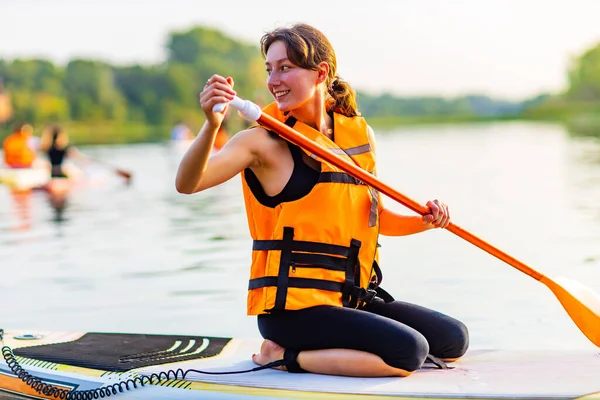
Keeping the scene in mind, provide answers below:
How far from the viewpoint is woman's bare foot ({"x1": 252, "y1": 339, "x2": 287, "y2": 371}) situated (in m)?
3.80

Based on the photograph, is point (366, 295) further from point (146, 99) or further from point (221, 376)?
point (146, 99)

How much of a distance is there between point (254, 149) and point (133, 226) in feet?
27.5

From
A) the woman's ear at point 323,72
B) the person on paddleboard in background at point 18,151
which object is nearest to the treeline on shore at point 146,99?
the person on paddleboard in background at point 18,151

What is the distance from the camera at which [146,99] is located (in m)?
88.9

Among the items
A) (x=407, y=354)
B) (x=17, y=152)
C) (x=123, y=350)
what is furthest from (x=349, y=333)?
(x=17, y=152)

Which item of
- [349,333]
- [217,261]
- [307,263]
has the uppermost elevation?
[307,263]

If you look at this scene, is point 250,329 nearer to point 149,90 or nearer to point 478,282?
point 478,282

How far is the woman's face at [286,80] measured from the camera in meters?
3.70

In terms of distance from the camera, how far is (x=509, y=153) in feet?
90.2

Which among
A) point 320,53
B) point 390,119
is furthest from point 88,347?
point 390,119

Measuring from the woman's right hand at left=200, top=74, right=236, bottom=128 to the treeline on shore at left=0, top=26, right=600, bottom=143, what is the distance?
6491 centimetres

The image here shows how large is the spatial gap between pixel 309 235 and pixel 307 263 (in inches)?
4.0

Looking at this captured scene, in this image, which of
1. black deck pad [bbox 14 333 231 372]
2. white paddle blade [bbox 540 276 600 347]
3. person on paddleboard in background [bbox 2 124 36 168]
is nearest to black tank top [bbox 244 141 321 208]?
black deck pad [bbox 14 333 231 372]

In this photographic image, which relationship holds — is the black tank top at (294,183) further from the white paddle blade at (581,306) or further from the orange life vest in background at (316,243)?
the white paddle blade at (581,306)
